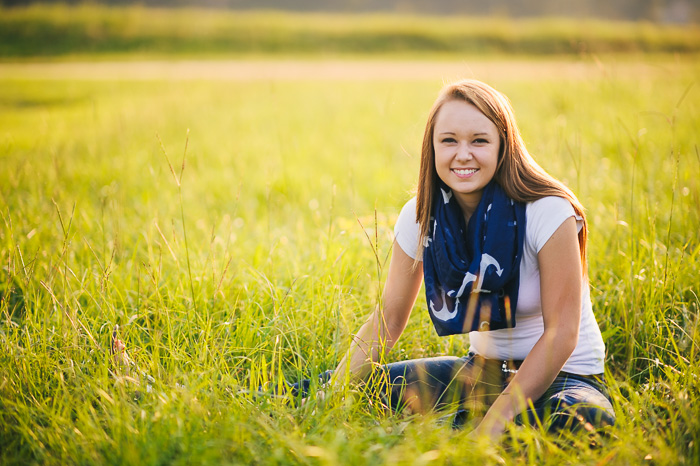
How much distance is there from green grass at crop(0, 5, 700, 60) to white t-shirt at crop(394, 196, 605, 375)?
19969mm

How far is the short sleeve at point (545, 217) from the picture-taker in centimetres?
171

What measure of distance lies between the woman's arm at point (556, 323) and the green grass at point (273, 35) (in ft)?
65.9

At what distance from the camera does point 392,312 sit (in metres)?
2.07

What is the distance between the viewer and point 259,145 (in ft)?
21.0

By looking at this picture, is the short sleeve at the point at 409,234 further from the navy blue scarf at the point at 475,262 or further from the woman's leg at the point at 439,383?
the woman's leg at the point at 439,383

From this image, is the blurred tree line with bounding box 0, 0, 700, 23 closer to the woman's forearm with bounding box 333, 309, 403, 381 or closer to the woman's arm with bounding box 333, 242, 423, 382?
the woman's arm with bounding box 333, 242, 423, 382

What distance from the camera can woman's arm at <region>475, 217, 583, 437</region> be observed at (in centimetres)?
169

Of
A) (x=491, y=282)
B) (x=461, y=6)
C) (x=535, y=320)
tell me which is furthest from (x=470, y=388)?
(x=461, y=6)

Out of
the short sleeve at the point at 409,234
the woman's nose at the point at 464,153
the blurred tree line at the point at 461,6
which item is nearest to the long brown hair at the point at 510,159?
the woman's nose at the point at 464,153

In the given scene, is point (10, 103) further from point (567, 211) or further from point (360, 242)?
point (567, 211)

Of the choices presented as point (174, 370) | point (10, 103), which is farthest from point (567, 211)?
point (10, 103)

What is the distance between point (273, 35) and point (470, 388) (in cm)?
2489

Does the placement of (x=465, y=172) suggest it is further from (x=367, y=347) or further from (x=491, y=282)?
(x=367, y=347)

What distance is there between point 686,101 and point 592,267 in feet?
21.1
